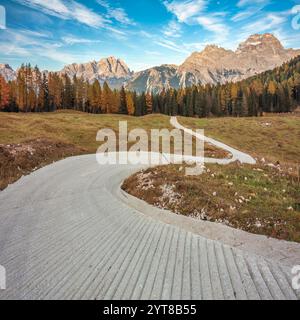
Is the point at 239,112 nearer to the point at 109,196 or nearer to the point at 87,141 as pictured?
the point at 87,141

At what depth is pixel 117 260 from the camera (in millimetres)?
6668

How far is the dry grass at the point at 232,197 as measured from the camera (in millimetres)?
8909

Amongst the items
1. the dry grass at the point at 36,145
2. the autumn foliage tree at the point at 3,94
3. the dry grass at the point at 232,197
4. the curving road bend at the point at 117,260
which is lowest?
the curving road bend at the point at 117,260

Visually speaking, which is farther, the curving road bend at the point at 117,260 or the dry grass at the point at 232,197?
the dry grass at the point at 232,197

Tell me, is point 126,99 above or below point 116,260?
above

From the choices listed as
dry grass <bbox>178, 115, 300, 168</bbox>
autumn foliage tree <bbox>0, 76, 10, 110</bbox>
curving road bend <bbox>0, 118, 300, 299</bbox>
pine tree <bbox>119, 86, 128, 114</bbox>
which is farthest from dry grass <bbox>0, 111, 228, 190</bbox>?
pine tree <bbox>119, 86, 128, 114</bbox>

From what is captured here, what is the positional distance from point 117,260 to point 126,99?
9745 centimetres

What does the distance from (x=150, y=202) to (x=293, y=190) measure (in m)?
7.47

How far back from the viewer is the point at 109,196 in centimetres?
1333

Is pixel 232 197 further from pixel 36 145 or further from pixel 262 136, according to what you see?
pixel 262 136

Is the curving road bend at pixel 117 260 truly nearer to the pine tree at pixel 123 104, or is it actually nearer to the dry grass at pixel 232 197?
the dry grass at pixel 232 197

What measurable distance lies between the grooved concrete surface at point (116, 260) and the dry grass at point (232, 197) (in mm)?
1741

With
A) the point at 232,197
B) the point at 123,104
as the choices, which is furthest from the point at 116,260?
the point at 123,104

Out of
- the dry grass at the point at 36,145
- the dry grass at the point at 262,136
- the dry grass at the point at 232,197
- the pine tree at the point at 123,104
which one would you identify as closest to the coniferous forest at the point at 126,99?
the pine tree at the point at 123,104
